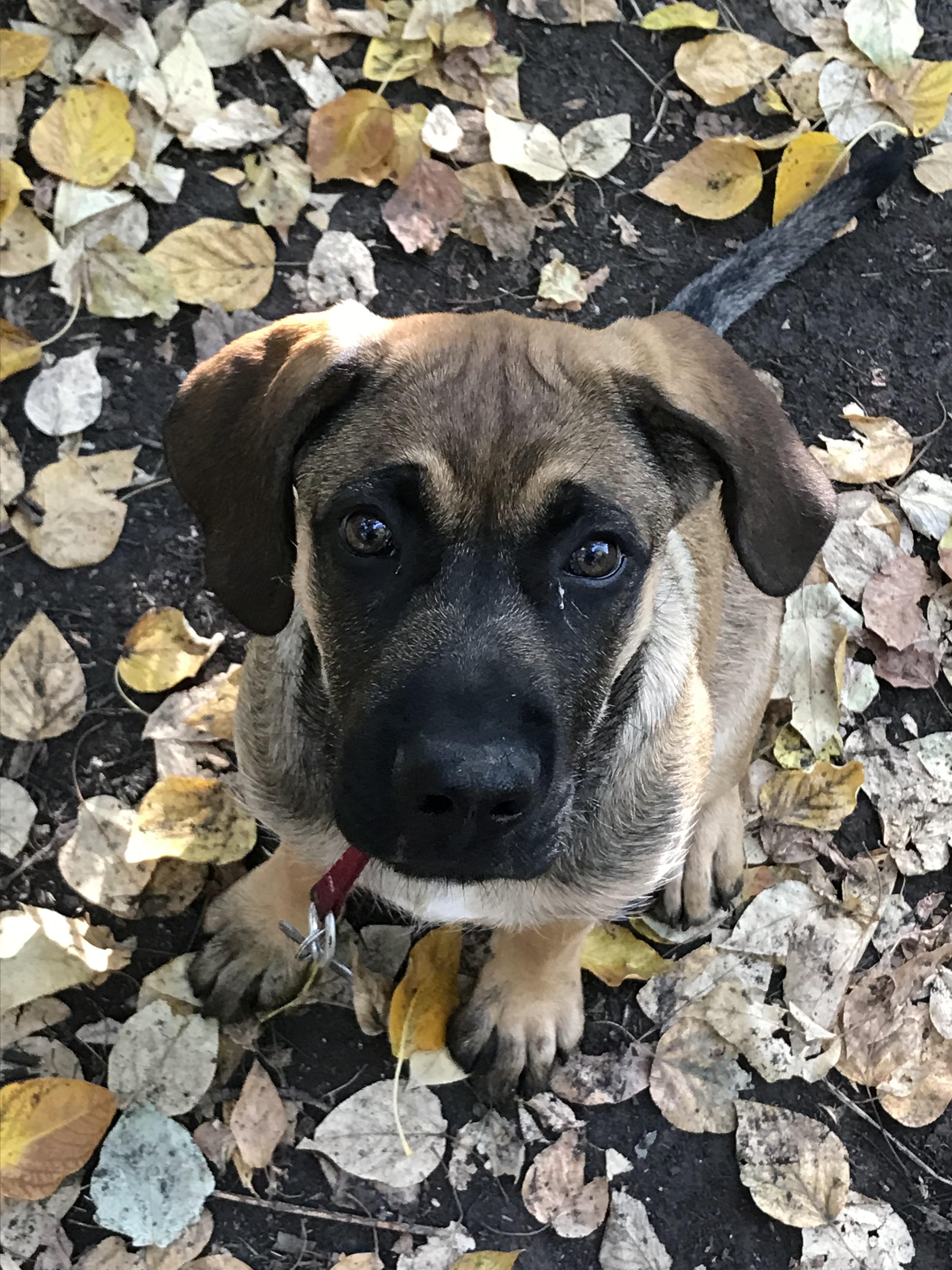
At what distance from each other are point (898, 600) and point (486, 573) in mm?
2308

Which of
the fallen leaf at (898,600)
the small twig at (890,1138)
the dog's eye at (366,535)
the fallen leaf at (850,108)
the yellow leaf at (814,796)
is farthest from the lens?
the fallen leaf at (850,108)

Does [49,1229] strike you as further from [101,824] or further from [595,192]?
[595,192]

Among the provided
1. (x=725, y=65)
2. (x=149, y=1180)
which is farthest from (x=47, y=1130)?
(x=725, y=65)

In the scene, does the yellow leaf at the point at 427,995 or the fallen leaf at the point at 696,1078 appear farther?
the fallen leaf at the point at 696,1078

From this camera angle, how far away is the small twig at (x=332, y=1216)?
311 cm

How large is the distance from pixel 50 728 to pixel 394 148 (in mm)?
2385

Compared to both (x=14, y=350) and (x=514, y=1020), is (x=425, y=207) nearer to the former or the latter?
(x=14, y=350)

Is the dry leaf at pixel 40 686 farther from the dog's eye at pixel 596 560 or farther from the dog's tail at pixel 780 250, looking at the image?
the dog's tail at pixel 780 250

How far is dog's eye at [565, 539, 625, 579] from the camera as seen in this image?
2.17 meters

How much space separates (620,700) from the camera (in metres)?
2.47

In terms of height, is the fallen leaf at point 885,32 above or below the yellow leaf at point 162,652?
above

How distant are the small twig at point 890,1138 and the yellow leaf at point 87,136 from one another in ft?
12.3

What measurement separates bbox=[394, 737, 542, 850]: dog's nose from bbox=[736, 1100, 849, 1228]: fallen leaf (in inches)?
72.0

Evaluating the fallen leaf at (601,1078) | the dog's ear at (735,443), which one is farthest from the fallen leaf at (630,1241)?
the dog's ear at (735,443)
